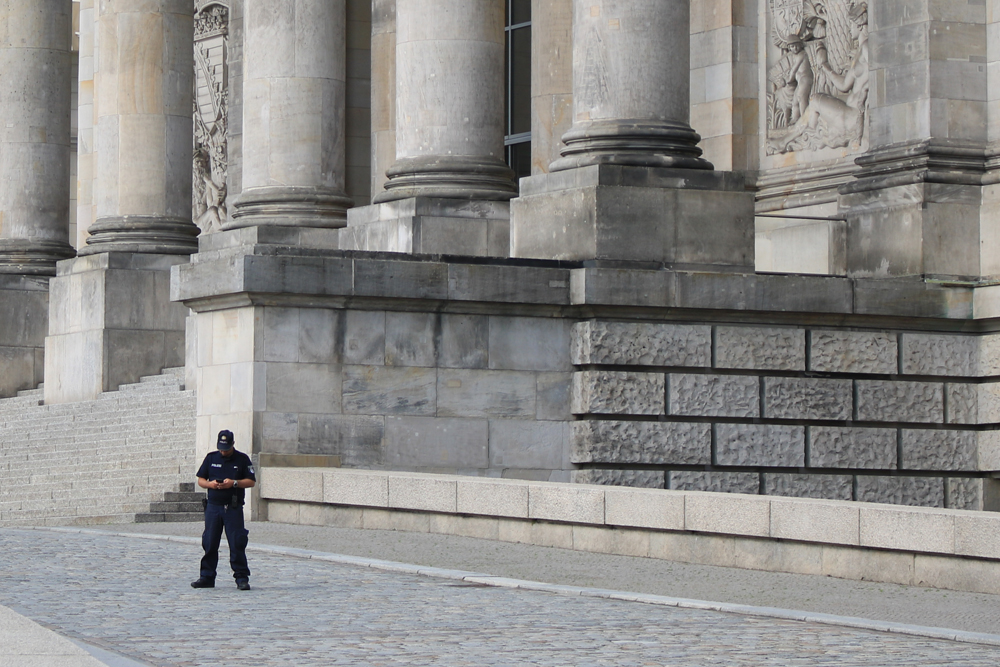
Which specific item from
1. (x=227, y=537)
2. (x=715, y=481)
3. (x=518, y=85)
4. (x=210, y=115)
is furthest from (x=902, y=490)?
(x=210, y=115)

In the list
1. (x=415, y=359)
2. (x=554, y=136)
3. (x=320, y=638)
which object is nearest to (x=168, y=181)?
(x=554, y=136)

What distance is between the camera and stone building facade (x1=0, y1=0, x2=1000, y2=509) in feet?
74.8

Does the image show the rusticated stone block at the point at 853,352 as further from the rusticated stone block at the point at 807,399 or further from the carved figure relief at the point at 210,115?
the carved figure relief at the point at 210,115

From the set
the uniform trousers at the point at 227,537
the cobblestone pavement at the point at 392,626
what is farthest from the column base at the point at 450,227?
the uniform trousers at the point at 227,537

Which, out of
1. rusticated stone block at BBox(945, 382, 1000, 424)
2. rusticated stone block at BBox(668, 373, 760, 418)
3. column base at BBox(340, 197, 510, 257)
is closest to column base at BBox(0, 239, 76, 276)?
column base at BBox(340, 197, 510, 257)

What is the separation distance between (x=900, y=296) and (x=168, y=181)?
50.8 feet

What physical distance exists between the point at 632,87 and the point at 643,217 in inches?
64.4

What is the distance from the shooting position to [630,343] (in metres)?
23.2

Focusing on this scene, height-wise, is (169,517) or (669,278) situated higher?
(669,278)

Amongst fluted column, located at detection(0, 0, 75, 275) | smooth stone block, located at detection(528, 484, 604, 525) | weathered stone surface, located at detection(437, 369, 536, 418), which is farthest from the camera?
fluted column, located at detection(0, 0, 75, 275)

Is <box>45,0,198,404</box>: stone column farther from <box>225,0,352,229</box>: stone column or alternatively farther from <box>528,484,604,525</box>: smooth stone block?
<box>528,484,604,525</box>: smooth stone block

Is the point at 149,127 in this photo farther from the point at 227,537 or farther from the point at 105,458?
the point at 227,537

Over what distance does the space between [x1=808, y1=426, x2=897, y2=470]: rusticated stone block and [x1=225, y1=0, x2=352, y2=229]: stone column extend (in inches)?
400

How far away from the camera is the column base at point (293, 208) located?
31.3m
